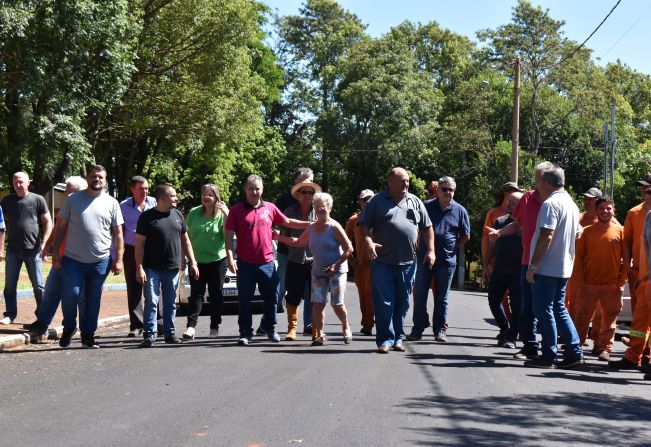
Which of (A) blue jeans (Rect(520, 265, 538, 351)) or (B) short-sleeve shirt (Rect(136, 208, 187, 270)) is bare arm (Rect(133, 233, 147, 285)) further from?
(A) blue jeans (Rect(520, 265, 538, 351))

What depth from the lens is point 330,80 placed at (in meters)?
59.3

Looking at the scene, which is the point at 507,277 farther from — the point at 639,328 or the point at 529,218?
the point at 639,328

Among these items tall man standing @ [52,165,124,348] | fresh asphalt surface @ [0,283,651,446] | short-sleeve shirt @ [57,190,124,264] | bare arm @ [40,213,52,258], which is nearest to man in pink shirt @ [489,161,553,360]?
fresh asphalt surface @ [0,283,651,446]

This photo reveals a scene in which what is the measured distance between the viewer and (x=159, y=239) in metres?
11.2

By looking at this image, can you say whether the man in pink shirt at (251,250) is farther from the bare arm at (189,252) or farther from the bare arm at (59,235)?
the bare arm at (59,235)

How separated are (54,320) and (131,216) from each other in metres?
2.36

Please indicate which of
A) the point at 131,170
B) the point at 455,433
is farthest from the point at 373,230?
the point at 131,170

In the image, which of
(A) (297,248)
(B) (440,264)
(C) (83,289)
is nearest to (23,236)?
(C) (83,289)

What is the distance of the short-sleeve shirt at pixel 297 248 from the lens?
39.2 feet

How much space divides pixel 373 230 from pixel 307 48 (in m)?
55.5

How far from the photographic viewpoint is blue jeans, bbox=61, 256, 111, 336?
10680mm

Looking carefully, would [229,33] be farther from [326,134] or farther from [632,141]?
[632,141]

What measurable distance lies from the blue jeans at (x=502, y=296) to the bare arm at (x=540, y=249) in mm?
2008

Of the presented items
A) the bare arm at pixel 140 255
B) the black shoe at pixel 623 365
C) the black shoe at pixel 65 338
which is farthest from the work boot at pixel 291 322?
the black shoe at pixel 623 365
